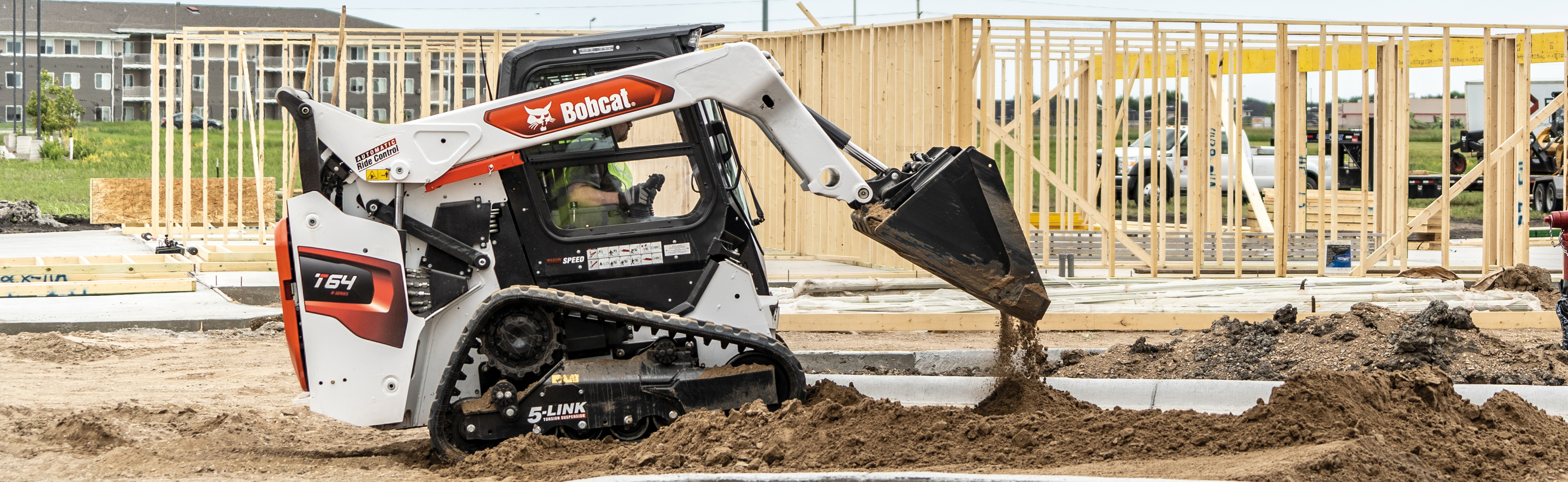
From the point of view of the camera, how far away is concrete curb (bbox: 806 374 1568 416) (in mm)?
6629

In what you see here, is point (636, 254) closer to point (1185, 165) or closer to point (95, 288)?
point (95, 288)

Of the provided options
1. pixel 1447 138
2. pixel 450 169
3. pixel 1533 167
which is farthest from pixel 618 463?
pixel 1533 167

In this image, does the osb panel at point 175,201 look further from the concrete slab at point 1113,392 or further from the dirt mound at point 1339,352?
the concrete slab at point 1113,392

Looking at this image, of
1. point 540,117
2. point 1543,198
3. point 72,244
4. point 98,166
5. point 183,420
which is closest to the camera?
point 540,117

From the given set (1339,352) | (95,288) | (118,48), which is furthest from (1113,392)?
(118,48)

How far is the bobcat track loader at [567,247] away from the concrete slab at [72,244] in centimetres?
1105

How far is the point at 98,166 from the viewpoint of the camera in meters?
34.8

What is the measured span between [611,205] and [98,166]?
34589 mm

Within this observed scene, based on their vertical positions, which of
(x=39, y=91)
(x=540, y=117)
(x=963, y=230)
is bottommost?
(x=963, y=230)

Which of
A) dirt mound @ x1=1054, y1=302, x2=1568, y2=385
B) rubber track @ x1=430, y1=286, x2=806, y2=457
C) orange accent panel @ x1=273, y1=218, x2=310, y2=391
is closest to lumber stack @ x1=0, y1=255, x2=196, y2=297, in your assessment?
orange accent panel @ x1=273, y1=218, x2=310, y2=391

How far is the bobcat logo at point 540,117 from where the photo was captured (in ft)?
17.0

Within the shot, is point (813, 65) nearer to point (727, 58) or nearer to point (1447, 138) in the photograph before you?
point (1447, 138)

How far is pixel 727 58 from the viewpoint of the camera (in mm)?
5250

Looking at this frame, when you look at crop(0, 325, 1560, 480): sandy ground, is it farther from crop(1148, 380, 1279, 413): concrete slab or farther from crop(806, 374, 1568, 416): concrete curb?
crop(1148, 380, 1279, 413): concrete slab
